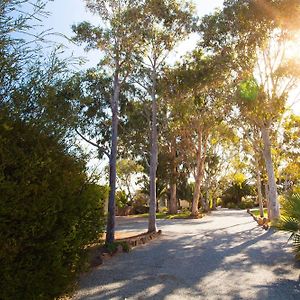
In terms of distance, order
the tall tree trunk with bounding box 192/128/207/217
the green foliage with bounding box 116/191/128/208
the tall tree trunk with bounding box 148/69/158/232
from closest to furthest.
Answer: the tall tree trunk with bounding box 148/69/158/232, the tall tree trunk with bounding box 192/128/207/217, the green foliage with bounding box 116/191/128/208

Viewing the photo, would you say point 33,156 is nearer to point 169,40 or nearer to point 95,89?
point 95,89

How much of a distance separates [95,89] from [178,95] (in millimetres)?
6207

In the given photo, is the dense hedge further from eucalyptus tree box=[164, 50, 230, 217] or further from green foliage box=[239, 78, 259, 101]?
green foliage box=[239, 78, 259, 101]

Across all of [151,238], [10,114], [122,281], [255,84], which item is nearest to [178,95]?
[255,84]

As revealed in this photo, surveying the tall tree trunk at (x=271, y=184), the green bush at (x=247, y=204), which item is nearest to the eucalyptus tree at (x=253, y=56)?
the tall tree trunk at (x=271, y=184)

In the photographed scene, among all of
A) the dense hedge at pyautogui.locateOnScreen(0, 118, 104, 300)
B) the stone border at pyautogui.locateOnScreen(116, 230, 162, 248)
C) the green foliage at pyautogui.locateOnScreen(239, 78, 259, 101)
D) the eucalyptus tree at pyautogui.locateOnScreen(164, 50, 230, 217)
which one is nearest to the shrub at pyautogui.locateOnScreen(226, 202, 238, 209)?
the eucalyptus tree at pyautogui.locateOnScreen(164, 50, 230, 217)

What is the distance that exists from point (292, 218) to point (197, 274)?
8.93ft

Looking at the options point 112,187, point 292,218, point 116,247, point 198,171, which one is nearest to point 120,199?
point 198,171

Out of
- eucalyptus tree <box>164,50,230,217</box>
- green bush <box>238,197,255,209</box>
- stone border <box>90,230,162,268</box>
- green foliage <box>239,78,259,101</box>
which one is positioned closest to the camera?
stone border <box>90,230,162,268</box>

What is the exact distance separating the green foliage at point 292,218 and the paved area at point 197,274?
0.99 m

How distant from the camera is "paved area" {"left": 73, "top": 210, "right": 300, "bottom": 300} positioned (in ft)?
24.1

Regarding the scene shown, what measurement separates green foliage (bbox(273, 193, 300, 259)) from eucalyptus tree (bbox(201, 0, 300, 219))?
11480 millimetres

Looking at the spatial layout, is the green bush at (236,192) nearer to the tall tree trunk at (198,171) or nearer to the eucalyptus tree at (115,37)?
the tall tree trunk at (198,171)

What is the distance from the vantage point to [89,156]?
6105 millimetres
